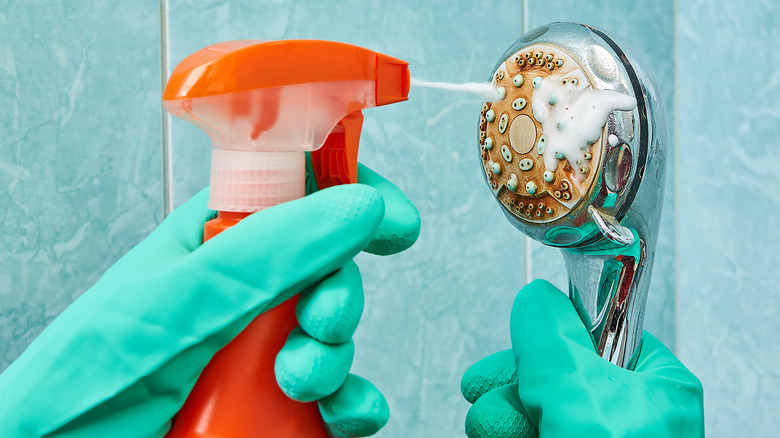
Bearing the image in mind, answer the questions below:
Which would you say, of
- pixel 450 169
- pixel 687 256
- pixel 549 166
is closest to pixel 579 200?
pixel 549 166

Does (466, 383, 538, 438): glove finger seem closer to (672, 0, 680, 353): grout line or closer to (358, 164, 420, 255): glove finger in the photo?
(358, 164, 420, 255): glove finger

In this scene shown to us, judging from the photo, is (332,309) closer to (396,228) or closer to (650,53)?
(396,228)

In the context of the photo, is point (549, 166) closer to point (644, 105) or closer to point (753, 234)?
point (644, 105)

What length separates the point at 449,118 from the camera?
1.75 feet

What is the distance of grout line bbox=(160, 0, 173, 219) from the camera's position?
1.48ft

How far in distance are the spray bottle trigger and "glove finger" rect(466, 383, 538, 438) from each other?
0.43 ft

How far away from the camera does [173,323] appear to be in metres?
0.29

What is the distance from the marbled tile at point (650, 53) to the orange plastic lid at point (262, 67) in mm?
273

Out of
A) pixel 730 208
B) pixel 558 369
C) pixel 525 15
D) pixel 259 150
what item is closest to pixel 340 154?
pixel 259 150

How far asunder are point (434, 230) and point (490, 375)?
166 millimetres

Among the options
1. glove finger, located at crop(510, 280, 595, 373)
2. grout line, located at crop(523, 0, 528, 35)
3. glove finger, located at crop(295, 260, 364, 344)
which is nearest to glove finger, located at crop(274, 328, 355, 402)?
glove finger, located at crop(295, 260, 364, 344)

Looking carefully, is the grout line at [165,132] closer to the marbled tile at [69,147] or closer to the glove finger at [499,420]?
the marbled tile at [69,147]

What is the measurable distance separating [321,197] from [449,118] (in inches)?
9.9

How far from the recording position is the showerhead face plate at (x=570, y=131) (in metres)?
0.32
